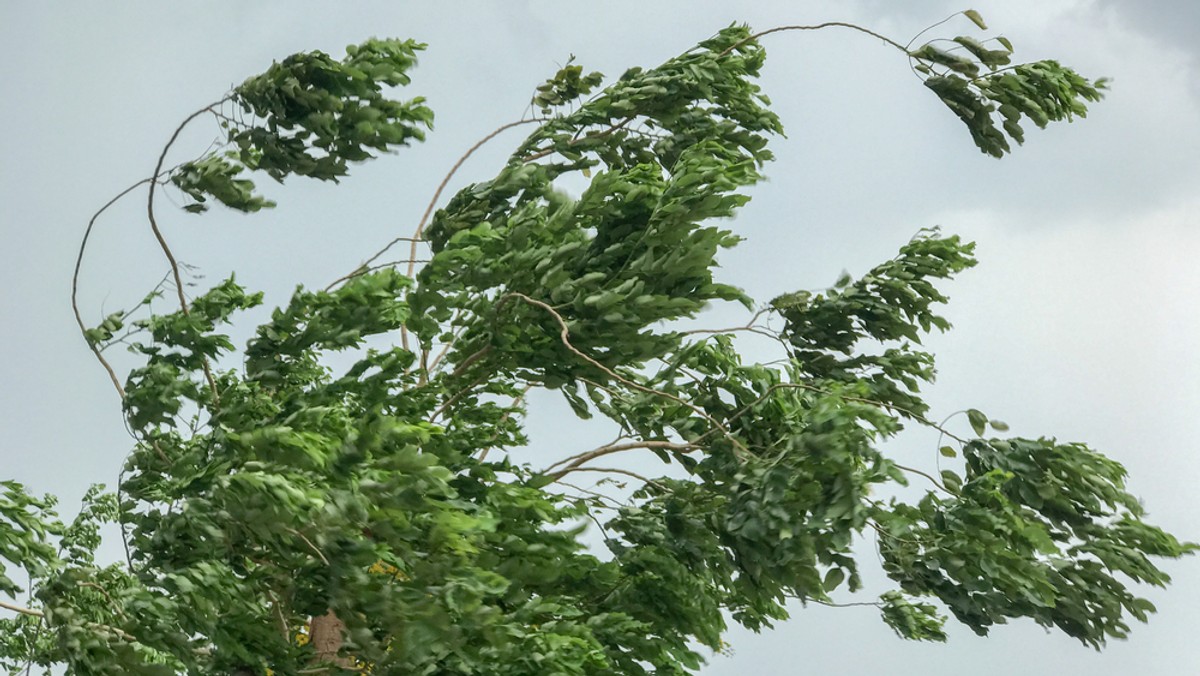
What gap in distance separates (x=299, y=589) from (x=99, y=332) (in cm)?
233

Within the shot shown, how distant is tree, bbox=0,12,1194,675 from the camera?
21.4ft

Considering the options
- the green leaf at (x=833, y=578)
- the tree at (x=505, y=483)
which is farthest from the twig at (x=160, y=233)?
the green leaf at (x=833, y=578)

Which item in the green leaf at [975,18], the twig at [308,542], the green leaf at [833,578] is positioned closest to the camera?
the twig at [308,542]

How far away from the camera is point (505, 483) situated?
836 cm

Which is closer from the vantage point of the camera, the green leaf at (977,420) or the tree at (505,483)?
the tree at (505,483)

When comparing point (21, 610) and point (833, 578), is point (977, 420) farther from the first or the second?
point (21, 610)

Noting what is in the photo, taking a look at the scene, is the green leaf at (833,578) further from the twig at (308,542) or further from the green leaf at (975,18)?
the green leaf at (975,18)

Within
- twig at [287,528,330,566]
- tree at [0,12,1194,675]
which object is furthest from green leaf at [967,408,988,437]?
twig at [287,528,330,566]

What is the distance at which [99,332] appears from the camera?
29.5 ft

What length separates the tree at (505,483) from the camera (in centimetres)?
652

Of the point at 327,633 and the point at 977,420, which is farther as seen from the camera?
the point at 327,633

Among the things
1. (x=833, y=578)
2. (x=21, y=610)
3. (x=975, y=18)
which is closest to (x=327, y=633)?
(x=21, y=610)

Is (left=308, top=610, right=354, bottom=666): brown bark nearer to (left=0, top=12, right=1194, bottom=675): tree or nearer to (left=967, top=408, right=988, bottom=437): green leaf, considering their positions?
(left=0, top=12, right=1194, bottom=675): tree

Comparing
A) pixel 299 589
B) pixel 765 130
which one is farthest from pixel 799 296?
pixel 299 589
